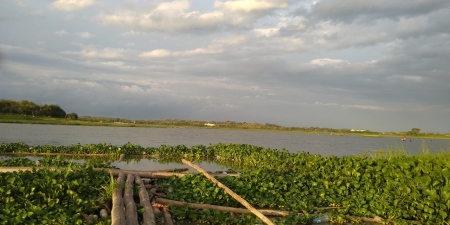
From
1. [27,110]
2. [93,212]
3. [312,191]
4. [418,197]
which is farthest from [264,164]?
[27,110]

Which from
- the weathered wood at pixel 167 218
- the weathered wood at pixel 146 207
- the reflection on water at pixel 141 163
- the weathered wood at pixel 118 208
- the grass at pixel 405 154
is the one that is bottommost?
the reflection on water at pixel 141 163

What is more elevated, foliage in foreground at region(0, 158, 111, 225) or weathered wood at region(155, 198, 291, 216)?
foliage in foreground at region(0, 158, 111, 225)

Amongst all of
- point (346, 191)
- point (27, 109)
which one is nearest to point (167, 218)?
point (346, 191)

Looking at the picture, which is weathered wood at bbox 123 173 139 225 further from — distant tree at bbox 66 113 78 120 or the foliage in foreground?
distant tree at bbox 66 113 78 120

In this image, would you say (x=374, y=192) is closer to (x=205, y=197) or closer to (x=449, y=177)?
(x=449, y=177)

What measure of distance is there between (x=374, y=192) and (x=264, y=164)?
950 cm

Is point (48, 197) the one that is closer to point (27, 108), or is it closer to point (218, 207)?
point (218, 207)

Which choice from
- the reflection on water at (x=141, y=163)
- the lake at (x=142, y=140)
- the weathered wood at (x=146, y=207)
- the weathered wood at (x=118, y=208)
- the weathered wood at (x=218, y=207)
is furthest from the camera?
the lake at (x=142, y=140)

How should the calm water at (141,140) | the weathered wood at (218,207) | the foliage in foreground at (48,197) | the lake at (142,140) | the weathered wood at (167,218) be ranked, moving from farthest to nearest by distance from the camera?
the calm water at (141,140) → the lake at (142,140) → the weathered wood at (218,207) → the weathered wood at (167,218) → the foliage in foreground at (48,197)

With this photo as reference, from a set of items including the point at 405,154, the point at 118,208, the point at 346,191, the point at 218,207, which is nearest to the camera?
the point at 118,208

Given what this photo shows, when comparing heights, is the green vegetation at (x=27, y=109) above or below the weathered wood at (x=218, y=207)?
above

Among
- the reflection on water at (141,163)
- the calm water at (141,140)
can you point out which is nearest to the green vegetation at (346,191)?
the calm water at (141,140)

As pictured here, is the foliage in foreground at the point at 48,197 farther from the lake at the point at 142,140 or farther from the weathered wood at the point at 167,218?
the lake at the point at 142,140

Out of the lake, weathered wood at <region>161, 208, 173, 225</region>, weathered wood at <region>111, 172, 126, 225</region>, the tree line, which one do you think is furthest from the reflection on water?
the tree line
